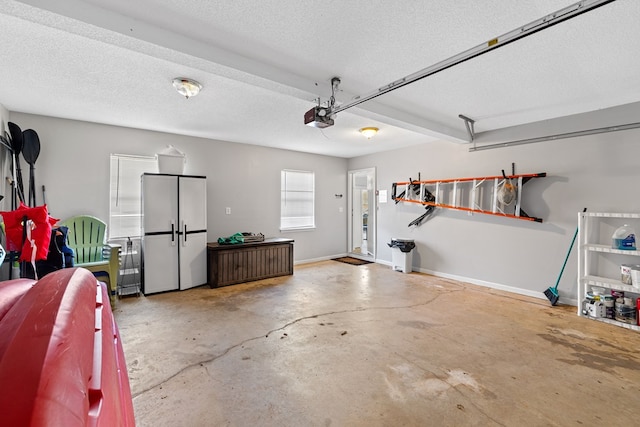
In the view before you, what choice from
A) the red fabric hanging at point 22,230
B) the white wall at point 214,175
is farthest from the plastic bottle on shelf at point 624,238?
the red fabric hanging at point 22,230

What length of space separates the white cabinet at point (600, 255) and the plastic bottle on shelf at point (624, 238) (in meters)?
0.08

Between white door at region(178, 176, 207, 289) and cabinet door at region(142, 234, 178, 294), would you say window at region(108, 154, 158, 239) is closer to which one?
cabinet door at region(142, 234, 178, 294)

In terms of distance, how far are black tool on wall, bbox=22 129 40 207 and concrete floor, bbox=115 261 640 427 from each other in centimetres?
190

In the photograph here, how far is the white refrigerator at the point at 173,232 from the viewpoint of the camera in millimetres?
4297

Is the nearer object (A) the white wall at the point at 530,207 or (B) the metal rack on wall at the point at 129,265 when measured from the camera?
(A) the white wall at the point at 530,207

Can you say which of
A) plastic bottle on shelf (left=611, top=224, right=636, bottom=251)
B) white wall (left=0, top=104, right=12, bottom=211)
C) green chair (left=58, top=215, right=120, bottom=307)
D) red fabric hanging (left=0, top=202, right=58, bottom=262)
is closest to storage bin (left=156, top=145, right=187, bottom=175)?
green chair (left=58, top=215, right=120, bottom=307)

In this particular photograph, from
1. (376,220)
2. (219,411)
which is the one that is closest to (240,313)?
(219,411)

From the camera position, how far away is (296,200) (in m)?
6.66

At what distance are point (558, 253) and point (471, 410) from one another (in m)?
3.30

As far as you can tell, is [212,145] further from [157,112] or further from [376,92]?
[376,92]

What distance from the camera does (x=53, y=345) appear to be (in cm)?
59

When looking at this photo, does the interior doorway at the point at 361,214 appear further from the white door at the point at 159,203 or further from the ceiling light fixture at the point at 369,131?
the white door at the point at 159,203

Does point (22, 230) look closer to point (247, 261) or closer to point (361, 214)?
point (247, 261)

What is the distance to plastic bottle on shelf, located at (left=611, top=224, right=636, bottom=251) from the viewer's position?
3.30 metres
